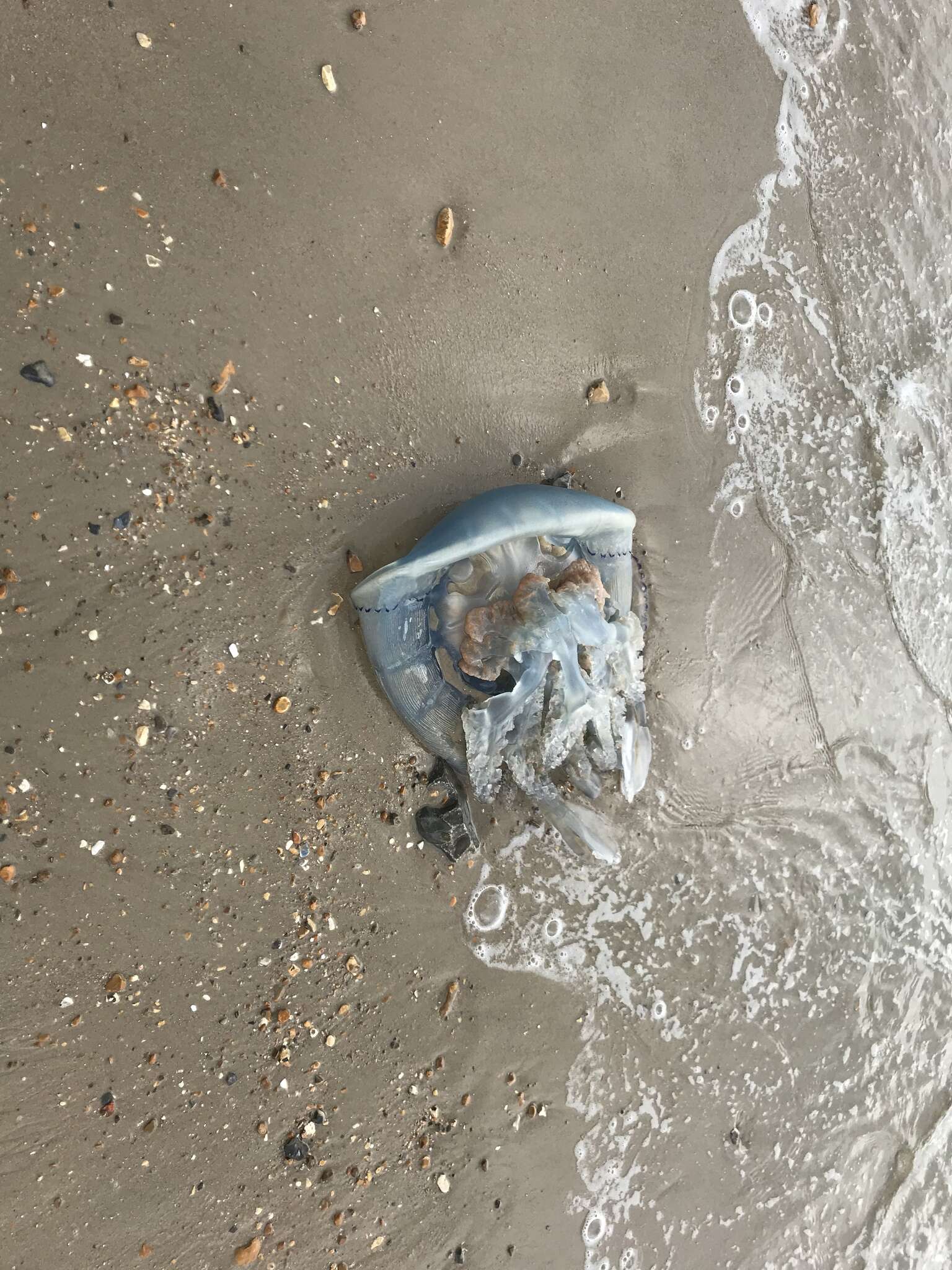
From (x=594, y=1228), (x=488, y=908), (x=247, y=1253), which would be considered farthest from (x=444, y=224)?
(x=594, y=1228)

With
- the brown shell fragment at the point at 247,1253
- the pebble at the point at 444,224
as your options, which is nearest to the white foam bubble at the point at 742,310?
the pebble at the point at 444,224

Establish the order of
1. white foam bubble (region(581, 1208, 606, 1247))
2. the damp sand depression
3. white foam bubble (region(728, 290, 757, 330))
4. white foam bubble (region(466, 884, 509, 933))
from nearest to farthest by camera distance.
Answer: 1. the damp sand depression
2. white foam bubble (region(466, 884, 509, 933))
3. white foam bubble (region(581, 1208, 606, 1247))
4. white foam bubble (region(728, 290, 757, 330))

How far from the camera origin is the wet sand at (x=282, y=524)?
101 inches

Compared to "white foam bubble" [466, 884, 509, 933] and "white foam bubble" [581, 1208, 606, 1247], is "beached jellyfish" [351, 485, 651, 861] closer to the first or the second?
"white foam bubble" [466, 884, 509, 933]

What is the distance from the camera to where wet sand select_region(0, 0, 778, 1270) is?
256 cm

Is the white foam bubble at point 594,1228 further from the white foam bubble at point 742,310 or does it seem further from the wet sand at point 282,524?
the white foam bubble at point 742,310

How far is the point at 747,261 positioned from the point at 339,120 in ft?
6.78

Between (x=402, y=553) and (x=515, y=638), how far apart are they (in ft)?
2.07

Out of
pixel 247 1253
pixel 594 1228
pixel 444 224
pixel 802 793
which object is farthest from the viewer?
pixel 802 793

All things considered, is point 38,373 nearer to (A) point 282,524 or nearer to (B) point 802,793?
(A) point 282,524

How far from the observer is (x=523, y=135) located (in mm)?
3160

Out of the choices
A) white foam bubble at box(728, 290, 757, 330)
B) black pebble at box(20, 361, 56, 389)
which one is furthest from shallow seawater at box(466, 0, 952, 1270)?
black pebble at box(20, 361, 56, 389)

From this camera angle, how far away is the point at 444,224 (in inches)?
120

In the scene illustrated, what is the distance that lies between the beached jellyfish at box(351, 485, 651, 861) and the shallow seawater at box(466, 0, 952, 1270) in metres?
0.55
